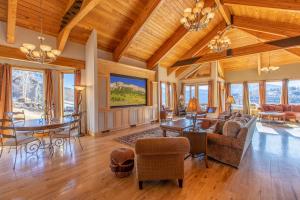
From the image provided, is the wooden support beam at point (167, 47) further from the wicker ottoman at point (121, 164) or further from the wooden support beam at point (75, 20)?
the wicker ottoman at point (121, 164)

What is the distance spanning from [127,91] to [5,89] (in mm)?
4038

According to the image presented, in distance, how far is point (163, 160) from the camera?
90.1 inches

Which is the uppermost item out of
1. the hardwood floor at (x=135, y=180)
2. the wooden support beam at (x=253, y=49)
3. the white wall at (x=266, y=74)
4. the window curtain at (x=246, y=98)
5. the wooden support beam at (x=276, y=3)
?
the wooden support beam at (x=276, y=3)

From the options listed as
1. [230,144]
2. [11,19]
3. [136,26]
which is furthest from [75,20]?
[230,144]

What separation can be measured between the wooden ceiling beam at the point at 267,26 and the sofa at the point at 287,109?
4673mm

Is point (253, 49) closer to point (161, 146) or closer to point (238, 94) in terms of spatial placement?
point (238, 94)

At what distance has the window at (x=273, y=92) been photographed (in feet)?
30.8

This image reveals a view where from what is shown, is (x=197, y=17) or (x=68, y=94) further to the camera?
(x=68, y=94)

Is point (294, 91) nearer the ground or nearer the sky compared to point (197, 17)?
nearer the ground

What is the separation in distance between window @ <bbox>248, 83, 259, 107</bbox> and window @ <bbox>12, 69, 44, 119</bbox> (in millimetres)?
11938

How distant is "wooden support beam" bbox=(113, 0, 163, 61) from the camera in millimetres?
4737

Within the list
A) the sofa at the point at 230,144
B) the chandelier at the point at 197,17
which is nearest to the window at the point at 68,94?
the chandelier at the point at 197,17

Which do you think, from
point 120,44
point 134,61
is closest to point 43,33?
point 120,44

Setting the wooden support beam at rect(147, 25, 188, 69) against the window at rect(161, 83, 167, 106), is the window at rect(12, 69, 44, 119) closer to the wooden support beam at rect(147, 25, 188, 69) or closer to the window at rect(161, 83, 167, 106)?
the wooden support beam at rect(147, 25, 188, 69)
